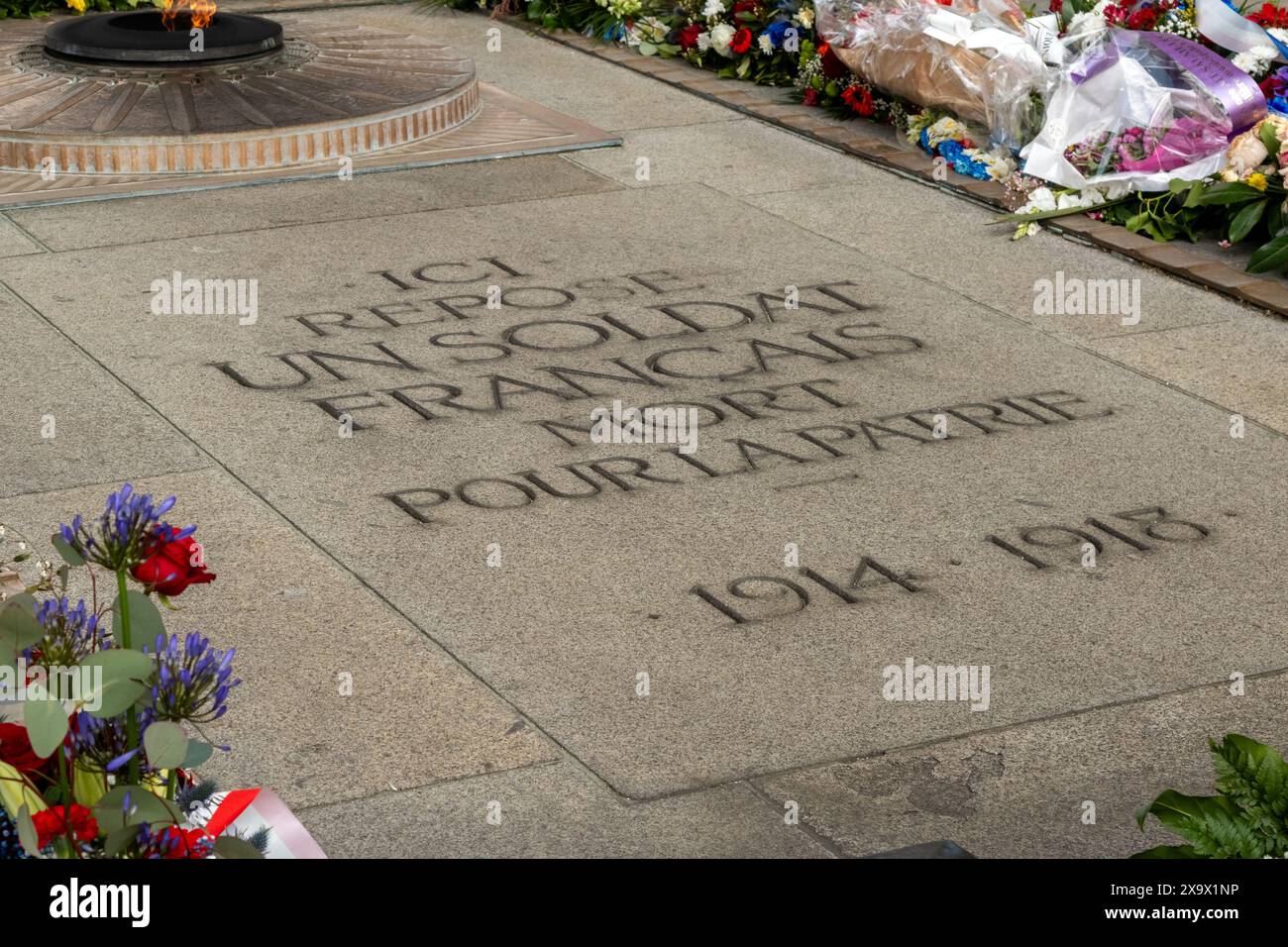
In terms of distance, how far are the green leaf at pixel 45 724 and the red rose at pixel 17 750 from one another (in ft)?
0.76

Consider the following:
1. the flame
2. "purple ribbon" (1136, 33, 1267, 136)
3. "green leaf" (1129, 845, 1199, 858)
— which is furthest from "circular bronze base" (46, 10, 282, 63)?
"green leaf" (1129, 845, 1199, 858)

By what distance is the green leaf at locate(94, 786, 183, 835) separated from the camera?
1.76m

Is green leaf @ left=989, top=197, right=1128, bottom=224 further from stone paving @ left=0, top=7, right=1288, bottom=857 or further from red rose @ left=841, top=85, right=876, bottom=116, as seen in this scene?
red rose @ left=841, top=85, right=876, bottom=116

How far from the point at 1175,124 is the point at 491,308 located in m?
2.94

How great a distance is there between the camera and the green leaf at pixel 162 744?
174cm

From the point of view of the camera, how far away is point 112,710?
1761 mm

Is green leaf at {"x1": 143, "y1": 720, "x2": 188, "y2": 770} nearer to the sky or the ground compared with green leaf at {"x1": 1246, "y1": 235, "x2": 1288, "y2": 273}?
nearer to the sky

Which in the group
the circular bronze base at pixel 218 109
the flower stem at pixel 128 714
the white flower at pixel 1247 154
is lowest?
the circular bronze base at pixel 218 109

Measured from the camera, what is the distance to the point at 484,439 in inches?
198

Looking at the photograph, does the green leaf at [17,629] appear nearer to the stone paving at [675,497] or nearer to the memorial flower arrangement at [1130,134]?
the stone paving at [675,497]

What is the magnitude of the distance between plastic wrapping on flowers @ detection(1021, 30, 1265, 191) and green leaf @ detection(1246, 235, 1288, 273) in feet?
1.92

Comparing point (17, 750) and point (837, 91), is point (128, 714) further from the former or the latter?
point (837, 91)

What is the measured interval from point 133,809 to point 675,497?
298cm

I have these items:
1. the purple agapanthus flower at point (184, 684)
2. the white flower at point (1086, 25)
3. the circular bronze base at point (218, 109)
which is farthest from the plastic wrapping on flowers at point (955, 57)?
the purple agapanthus flower at point (184, 684)
